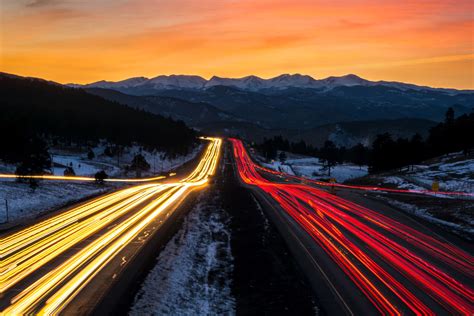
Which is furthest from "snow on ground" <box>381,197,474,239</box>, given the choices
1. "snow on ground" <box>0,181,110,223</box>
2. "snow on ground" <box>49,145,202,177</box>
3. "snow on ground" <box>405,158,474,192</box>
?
"snow on ground" <box>49,145,202,177</box>

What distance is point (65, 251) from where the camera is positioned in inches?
875

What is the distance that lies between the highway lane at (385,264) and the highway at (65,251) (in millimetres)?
10782

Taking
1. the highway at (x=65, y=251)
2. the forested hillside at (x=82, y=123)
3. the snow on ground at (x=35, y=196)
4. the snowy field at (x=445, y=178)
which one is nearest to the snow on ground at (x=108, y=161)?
the forested hillside at (x=82, y=123)

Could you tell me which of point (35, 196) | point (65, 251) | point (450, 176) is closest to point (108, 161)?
point (35, 196)

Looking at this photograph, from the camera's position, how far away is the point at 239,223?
1282 inches

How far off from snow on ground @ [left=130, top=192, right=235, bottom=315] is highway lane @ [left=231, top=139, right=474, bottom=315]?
16.5 ft

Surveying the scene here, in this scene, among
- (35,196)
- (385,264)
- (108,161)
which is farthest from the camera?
(108,161)

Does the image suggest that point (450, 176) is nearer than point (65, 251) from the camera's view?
No

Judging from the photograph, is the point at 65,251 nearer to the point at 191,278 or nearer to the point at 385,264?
the point at 191,278

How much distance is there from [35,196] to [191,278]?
952 inches

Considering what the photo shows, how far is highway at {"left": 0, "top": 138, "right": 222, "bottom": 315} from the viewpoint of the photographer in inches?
627

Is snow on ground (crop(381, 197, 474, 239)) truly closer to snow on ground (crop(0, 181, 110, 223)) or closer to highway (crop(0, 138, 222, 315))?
highway (crop(0, 138, 222, 315))

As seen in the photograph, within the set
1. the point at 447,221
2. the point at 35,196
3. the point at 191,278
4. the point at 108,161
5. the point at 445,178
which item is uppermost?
the point at 108,161

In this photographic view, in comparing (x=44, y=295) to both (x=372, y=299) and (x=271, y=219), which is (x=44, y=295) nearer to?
(x=372, y=299)
